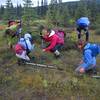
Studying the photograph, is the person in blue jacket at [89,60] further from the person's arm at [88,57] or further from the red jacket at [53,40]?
the red jacket at [53,40]

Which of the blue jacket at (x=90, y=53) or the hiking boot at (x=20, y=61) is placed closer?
the blue jacket at (x=90, y=53)

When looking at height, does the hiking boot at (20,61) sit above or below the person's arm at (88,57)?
below

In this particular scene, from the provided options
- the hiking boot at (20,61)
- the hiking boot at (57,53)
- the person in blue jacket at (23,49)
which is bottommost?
the hiking boot at (20,61)

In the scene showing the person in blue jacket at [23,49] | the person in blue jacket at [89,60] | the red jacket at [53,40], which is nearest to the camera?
the person in blue jacket at [89,60]

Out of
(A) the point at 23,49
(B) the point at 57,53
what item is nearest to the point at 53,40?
(B) the point at 57,53

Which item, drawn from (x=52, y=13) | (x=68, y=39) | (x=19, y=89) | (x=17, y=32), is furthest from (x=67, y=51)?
(x=52, y=13)

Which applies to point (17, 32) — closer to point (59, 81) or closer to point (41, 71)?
point (41, 71)

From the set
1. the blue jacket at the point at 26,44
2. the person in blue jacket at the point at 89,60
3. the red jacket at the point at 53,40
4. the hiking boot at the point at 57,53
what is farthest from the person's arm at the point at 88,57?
the blue jacket at the point at 26,44

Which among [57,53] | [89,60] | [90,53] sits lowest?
[57,53]

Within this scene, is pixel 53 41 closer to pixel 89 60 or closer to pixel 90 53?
pixel 90 53

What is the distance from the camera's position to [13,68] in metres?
12.0

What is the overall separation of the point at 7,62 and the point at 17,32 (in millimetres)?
2875

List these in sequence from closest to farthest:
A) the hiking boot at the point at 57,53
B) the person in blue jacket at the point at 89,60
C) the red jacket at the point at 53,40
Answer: the person in blue jacket at the point at 89,60 < the red jacket at the point at 53,40 < the hiking boot at the point at 57,53

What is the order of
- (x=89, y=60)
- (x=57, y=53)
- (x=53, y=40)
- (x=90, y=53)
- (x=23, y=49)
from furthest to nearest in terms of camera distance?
(x=57, y=53) < (x=53, y=40) < (x=23, y=49) < (x=90, y=53) < (x=89, y=60)
